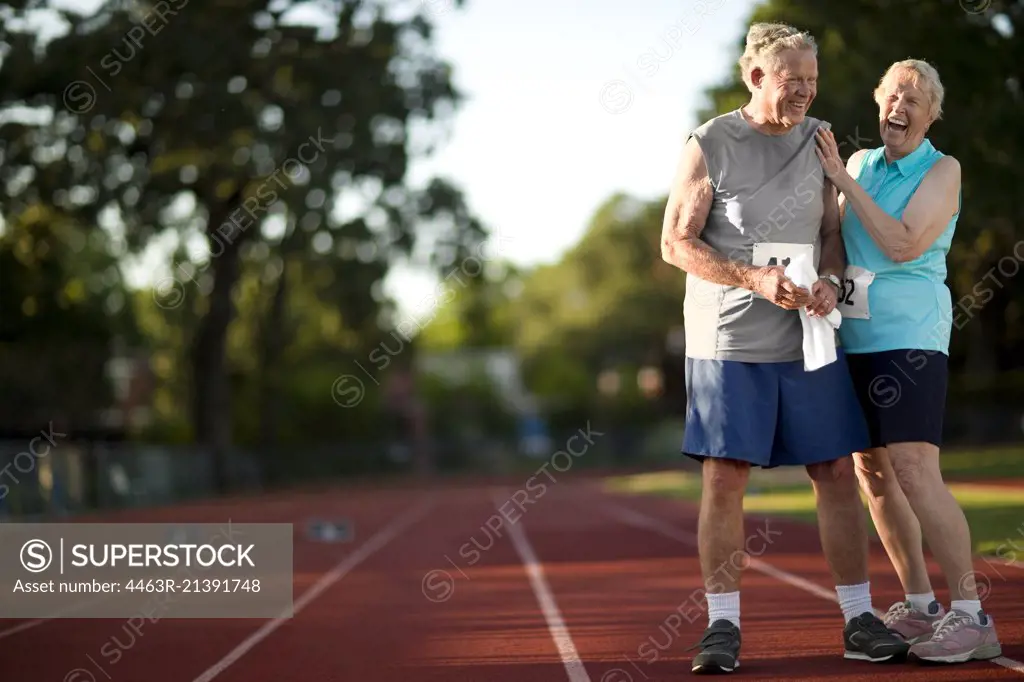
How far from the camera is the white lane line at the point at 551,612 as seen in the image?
689 centimetres

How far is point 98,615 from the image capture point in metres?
10.6

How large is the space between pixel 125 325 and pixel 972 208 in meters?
55.2

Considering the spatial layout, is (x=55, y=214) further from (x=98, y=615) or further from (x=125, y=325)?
(x=125, y=325)

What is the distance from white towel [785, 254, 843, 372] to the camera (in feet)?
19.7

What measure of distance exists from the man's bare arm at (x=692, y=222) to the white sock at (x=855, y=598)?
4.36 feet

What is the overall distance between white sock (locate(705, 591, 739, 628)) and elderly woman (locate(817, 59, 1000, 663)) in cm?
70

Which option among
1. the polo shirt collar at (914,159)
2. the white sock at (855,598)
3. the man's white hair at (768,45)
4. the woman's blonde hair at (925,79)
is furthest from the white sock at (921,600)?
the man's white hair at (768,45)

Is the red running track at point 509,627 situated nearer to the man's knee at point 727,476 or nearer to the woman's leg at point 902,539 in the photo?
the woman's leg at point 902,539

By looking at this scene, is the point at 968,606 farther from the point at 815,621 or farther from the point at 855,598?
the point at 815,621

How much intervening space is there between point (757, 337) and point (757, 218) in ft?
1.55

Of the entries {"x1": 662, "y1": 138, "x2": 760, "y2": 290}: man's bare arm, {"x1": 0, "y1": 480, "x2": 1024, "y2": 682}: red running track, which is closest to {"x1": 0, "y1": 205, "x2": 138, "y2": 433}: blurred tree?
{"x1": 0, "y1": 480, "x2": 1024, "y2": 682}: red running track

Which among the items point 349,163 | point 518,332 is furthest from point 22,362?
point 518,332

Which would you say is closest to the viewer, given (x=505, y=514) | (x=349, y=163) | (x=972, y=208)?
(x=972, y=208)

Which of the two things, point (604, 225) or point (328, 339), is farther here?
point (604, 225)
